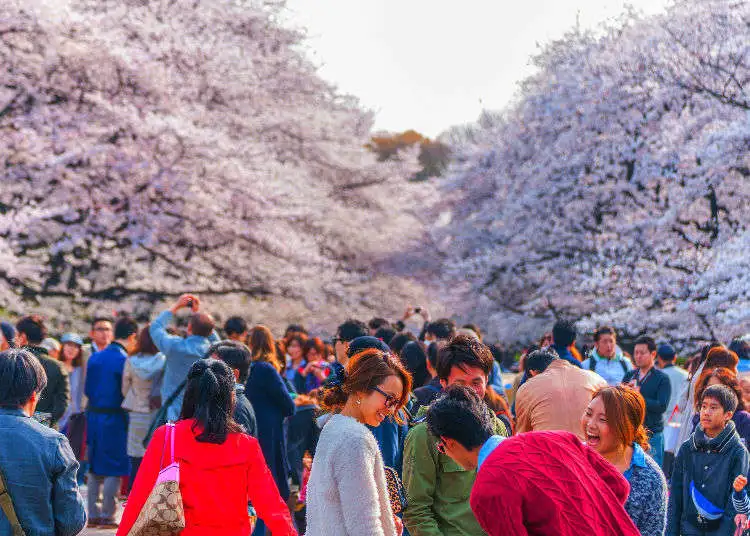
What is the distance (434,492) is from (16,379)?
5.92 feet

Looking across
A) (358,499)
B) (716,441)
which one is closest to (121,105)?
(716,441)

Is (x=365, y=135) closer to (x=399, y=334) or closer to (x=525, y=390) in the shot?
(x=399, y=334)

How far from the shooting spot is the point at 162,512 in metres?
4.23

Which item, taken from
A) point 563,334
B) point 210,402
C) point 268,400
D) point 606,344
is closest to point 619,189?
point 606,344

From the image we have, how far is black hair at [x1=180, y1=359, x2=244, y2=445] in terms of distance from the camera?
4484 mm

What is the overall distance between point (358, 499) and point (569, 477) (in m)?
1.06

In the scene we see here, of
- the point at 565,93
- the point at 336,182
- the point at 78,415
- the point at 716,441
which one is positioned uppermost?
the point at 565,93

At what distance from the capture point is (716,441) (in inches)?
261

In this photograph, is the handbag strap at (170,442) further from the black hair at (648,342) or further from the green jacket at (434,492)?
the black hair at (648,342)

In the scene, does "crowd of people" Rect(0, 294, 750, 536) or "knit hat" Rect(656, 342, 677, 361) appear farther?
"knit hat" Rect(656, 342, 677, 361)

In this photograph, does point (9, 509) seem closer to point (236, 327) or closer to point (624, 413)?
point (624, 413)

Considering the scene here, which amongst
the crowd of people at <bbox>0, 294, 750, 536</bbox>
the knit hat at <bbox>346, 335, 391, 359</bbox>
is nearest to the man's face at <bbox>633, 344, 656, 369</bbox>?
the crowd of people at <bbox>0, 294, 750, 536</bbox>

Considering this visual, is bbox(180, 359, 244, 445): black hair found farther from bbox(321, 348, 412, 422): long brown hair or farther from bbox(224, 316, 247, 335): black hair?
bbox(224, 316, 247, 335): black hair

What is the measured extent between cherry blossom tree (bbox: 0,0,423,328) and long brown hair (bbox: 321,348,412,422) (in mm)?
14753
